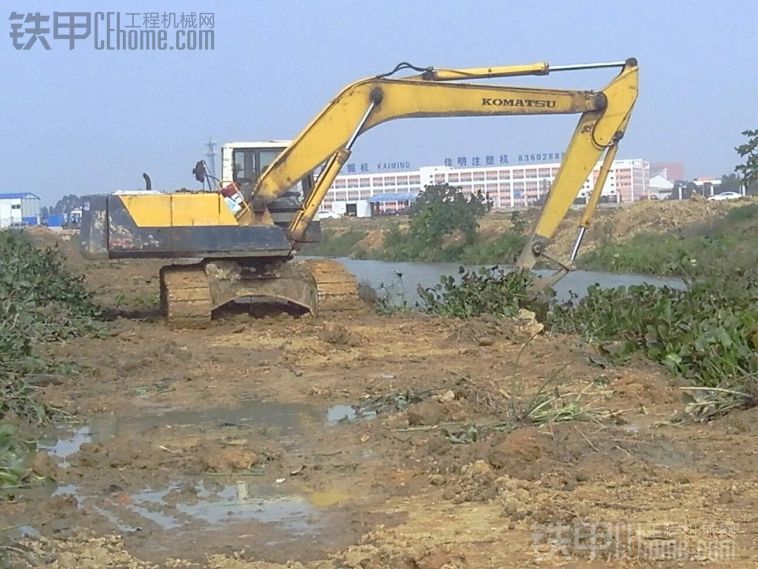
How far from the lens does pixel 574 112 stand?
15789mm

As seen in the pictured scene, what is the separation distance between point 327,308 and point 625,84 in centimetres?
518

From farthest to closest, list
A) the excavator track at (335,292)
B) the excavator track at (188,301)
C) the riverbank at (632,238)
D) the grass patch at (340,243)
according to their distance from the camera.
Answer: the grass patch at (340,243), the riverbank at (632,238), the excavator track at (335,292), the excavator track at (188,301)

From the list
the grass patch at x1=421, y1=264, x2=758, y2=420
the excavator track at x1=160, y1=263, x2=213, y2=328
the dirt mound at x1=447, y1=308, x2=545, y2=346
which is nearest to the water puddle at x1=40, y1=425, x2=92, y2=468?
the grass patch at x1=421, y1=264, x2=758, y2=420

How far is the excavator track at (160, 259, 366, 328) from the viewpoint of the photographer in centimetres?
1531

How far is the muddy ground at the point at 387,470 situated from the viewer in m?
5.32

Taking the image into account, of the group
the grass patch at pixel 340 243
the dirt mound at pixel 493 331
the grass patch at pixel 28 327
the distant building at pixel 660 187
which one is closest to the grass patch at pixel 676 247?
the dirt mound at pixel 493 331

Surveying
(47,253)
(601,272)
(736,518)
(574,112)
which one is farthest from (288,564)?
(601,272)

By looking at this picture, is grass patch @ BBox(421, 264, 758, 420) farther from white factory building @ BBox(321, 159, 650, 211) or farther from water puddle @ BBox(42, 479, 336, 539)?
white factory building @ BBox(321, 159, 650, 211)

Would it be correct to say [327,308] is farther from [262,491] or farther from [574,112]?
[262,491]

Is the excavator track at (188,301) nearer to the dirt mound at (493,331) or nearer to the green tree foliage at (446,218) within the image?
the dirt mound at (493,331)

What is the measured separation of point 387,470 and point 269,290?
9236 millimetres

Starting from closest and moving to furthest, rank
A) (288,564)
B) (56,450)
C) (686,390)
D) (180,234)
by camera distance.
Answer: (288,564) < (56,450) < (686,390) < (180,234)

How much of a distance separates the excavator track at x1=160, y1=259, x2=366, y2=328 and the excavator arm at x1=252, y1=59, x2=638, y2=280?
74cm

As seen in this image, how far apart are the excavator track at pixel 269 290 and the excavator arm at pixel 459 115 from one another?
74cm
